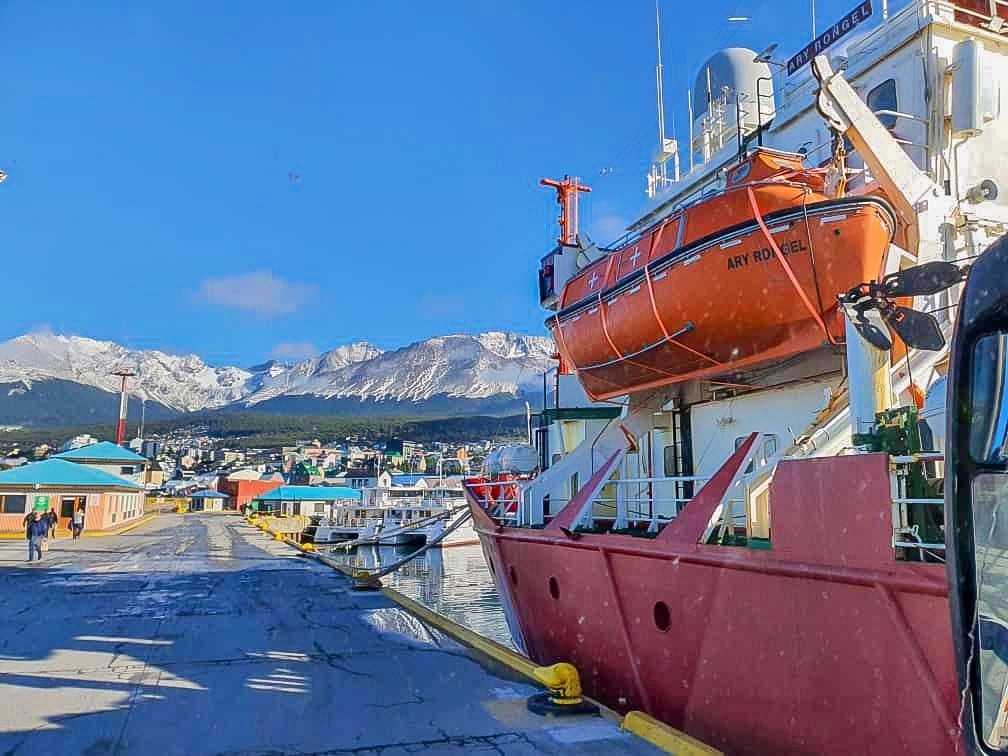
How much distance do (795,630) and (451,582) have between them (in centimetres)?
2309

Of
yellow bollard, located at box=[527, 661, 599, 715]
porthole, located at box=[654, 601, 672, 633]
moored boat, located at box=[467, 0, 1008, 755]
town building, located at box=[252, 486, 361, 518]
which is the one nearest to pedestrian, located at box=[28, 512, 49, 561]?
moored boat, located at box=[467, 0, 1008, 755]

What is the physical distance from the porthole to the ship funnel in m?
10.4

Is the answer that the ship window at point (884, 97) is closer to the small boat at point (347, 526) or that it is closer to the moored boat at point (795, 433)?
the moored boat at point (795, 433)

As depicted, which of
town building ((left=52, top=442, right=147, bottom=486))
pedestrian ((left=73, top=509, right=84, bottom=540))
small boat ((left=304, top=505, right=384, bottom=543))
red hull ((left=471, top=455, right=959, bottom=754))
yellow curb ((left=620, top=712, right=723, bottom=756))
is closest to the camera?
red hull ((left=471, top=455, right=959, bottom=754))

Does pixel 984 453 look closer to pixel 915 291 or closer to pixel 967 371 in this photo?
pixel 967 371

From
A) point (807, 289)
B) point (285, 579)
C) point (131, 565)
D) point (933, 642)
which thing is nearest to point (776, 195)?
point (807, 289)

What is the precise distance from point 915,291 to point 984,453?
110 inches

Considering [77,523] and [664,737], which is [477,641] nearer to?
[664,737]

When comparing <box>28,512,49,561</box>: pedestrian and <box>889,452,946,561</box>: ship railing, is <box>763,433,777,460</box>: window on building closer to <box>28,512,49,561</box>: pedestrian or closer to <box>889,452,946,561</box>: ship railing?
<box>889,452,946,561</box>: ship railing

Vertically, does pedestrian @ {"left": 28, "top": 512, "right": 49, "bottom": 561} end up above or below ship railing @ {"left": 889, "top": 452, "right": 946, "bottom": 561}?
below

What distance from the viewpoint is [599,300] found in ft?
32.5

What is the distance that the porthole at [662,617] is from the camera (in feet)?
23.0

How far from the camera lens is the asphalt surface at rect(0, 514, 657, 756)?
5.75 meters

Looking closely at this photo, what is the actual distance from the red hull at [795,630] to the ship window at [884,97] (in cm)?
604
